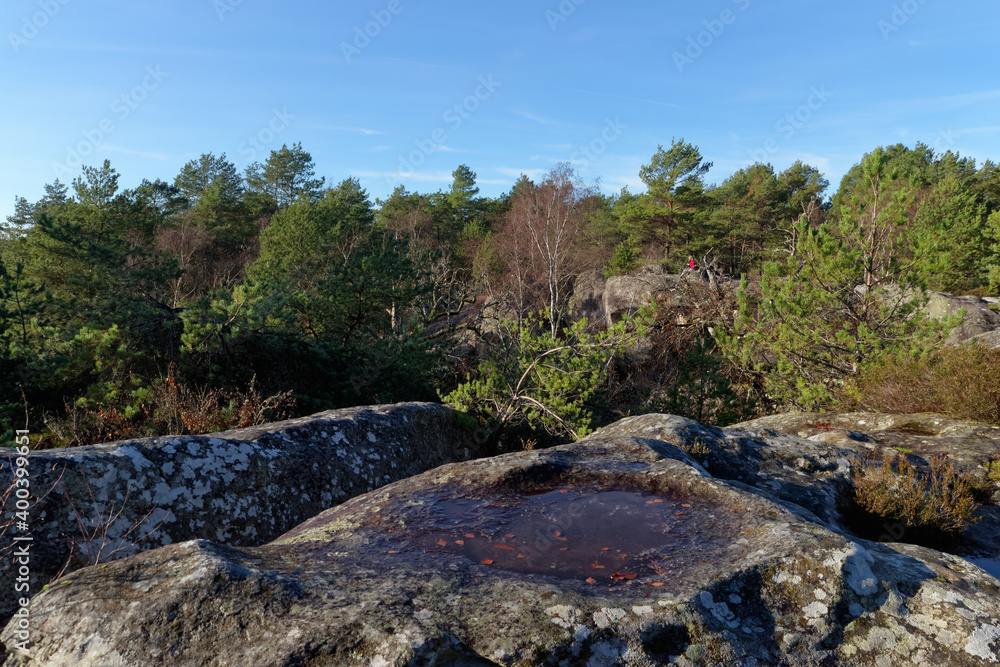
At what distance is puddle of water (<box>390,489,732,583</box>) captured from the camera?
9.29 feet

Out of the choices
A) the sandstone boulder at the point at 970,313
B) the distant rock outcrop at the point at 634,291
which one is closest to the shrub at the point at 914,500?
the distant rock outcrop at the point at 634,291

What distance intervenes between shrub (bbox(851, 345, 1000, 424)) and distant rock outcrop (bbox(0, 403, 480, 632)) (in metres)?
7.51

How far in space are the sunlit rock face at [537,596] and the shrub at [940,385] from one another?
6.01 metres

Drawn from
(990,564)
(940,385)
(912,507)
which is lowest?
(990,564)

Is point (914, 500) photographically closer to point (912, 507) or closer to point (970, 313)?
point (912, 507)

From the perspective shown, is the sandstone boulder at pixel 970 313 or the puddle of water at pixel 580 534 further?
the sandstone boulder at pixel 970 313

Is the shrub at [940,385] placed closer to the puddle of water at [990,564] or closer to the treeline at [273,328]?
the treeline at [273,328]

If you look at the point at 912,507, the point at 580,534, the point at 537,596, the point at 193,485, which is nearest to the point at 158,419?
the point at 193,485

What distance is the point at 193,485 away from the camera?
13.7 ft

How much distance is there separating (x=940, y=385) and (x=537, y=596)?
8.28 m

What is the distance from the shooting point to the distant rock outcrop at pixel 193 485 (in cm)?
355

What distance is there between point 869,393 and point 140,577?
10011 mm

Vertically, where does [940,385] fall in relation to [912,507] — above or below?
above

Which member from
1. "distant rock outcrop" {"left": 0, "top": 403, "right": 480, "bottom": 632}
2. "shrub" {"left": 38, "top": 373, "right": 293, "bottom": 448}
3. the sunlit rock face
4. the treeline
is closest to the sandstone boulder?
the treeline
